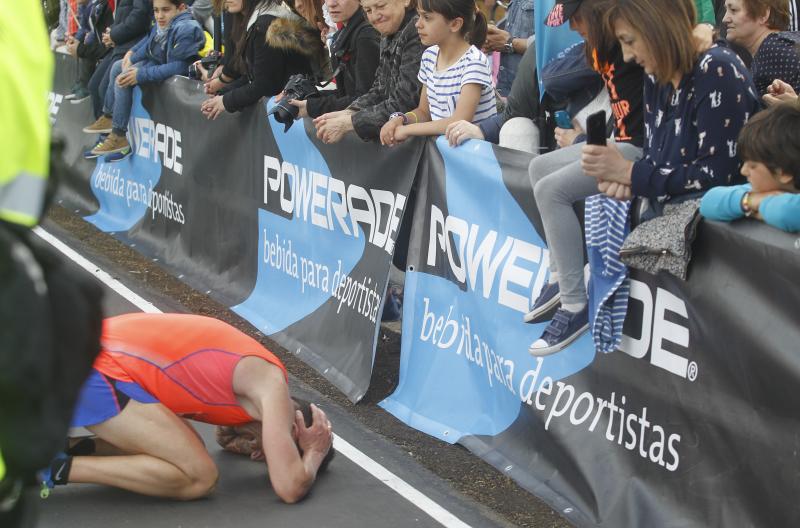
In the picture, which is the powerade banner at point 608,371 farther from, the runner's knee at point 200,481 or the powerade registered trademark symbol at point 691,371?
the runner's knee at point 200,481

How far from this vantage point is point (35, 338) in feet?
6.18

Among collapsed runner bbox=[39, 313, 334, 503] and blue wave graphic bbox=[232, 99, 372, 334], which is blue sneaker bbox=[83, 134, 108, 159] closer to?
blue wave graphic bbox=[232, 99, 372, 334]

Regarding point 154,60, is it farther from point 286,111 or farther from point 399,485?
point 399,485

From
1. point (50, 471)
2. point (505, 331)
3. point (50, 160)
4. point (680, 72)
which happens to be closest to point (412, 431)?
point (505, 331)

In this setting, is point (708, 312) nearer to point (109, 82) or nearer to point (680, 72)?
point (680, 72)

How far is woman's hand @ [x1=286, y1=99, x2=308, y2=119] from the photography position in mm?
7637

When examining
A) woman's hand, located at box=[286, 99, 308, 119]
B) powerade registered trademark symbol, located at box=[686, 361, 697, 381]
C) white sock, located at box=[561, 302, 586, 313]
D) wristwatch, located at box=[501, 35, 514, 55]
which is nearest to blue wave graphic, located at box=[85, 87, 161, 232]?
woman's hand, located at box=[286, 99, 308, 119]

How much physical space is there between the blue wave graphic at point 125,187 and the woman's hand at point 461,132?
4.69 m

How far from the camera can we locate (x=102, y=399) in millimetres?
4785

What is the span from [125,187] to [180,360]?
625cm

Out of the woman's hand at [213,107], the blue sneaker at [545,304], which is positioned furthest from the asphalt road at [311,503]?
the woman's hand at [213,107]

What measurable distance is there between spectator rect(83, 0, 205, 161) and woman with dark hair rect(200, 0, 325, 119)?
163 centimetres

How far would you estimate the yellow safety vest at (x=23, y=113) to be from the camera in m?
1.91

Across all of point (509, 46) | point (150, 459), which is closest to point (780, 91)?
point (509, 46)
